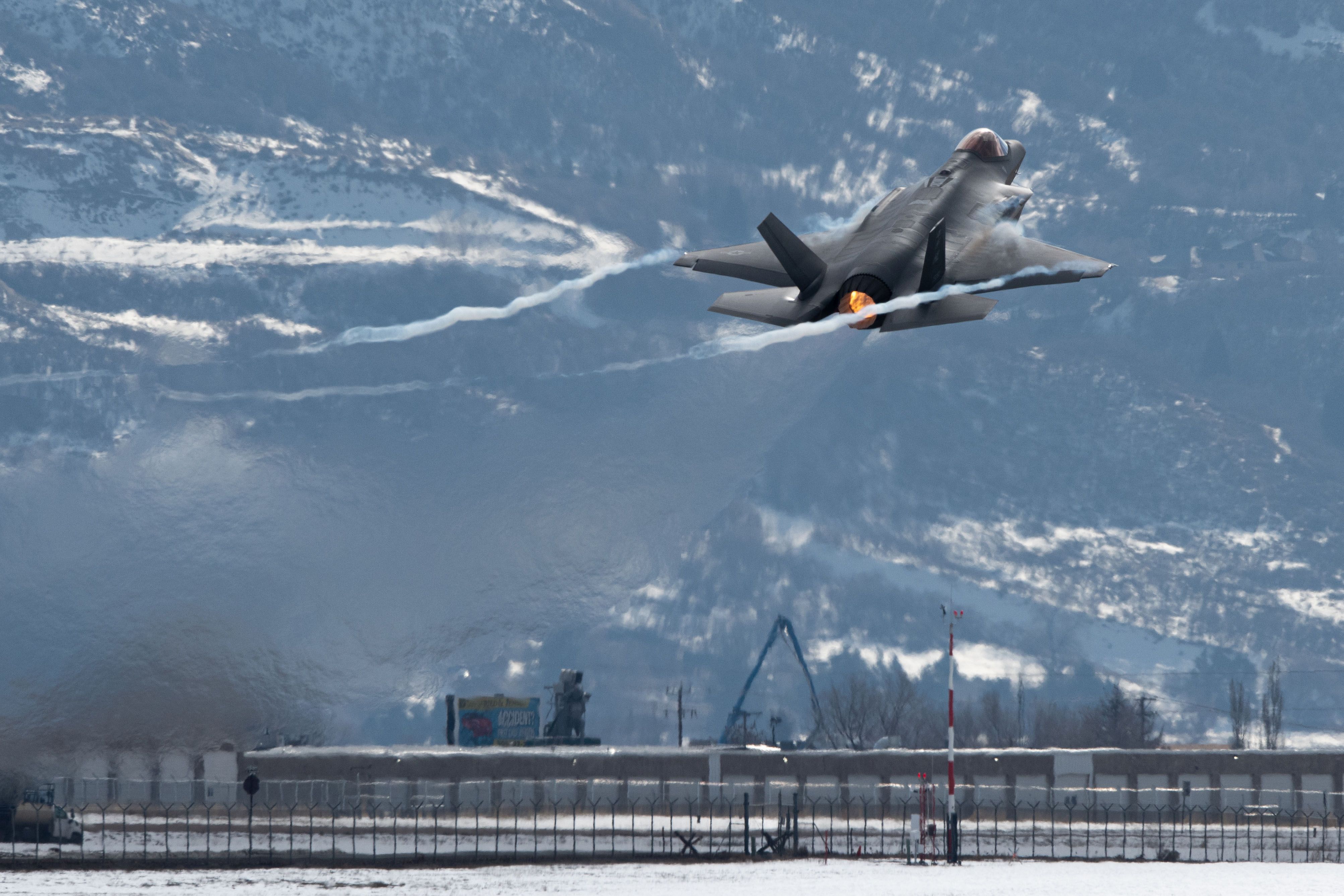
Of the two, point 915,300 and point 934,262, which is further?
point 934,262

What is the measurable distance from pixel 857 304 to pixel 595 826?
5019 centimetres

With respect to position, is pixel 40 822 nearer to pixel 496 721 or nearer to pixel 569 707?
pixel 569 707

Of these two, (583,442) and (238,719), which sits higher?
(583,442)

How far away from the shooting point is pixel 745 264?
43.2 meters

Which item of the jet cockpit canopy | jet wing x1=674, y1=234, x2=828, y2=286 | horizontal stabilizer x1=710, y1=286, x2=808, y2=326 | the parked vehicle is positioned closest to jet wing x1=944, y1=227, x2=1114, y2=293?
jet wing x1=674, y1=234, x2=828, y2=286

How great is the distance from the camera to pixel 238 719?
6644 cm

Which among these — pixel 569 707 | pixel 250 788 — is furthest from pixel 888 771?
pixel 250 788

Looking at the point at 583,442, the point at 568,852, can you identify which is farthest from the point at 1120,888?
the point at 583,442

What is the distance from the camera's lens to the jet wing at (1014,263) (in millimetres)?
40750

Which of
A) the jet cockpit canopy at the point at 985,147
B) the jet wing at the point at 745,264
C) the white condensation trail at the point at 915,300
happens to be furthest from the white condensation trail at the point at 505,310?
the jet cockpit canopy at the point at 985,147

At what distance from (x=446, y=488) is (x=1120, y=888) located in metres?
45.1

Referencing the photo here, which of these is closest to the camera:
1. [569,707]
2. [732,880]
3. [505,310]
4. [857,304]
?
[857,304]

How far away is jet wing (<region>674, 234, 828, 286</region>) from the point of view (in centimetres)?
4291

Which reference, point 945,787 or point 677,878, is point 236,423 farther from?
point 945,787
